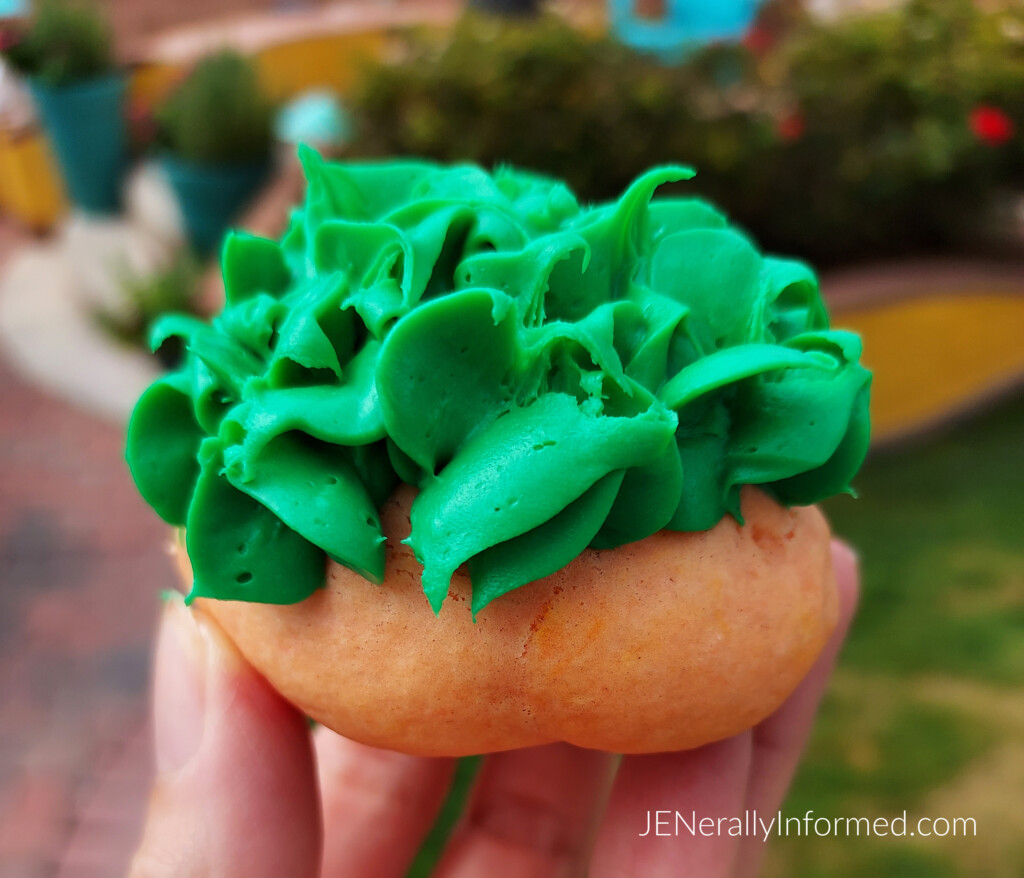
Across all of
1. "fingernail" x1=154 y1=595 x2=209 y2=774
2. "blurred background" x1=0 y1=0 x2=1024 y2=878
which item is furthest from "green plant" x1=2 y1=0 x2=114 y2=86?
"fingernail" x1=154 y1=595 x2=209 y2=774

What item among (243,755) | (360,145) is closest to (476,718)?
(243,755)

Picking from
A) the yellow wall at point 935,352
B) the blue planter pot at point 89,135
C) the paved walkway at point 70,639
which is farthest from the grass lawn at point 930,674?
the blue planter pot at point 89,135

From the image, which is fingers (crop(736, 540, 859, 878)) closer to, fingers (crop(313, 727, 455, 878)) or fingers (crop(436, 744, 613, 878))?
fingers (crop(436, 744, 613, 878))

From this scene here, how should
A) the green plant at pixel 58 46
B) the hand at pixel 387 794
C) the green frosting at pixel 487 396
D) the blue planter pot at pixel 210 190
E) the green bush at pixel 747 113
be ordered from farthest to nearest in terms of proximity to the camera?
the green plant at pixel 58 46 < the blue planter pot at pixel 210 190 < the green bush at pixel 747 113 < the hand at pixel 387 794 < the green frosting at pixel 487 396

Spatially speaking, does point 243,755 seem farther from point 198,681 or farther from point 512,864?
point 512,864

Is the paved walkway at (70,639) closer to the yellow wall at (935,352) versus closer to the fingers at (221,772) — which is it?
the fingers at (221,772)

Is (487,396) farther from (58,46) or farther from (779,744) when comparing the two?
(58,46)
